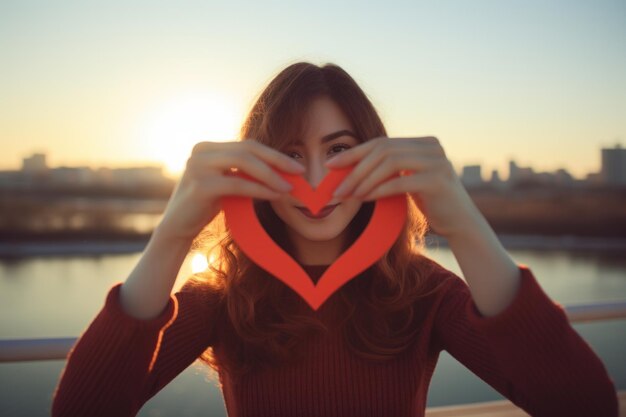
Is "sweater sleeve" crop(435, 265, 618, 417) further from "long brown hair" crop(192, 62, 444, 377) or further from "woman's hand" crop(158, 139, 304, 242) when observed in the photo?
"woman's hand" crop(158, 139, 304, 242)

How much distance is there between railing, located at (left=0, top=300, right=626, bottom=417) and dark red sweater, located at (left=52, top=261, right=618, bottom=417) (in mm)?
397

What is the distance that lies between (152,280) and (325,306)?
60 cm

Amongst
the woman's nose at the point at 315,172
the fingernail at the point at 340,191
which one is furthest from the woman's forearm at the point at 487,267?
the woman's nose at the point at 315,172

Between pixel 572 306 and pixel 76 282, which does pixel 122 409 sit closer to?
pixel 572 306

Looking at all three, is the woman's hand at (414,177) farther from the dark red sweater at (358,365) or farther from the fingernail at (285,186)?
the dark red sweater at (358,365)

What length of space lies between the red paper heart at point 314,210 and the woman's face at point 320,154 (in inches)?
7.8

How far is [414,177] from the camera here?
2.93 feet

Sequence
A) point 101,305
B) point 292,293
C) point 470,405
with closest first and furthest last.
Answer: point 101,305, point 292,293, point 470,405

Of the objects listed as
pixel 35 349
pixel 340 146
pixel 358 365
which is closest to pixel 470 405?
pixel 358 365

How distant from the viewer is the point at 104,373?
0.93 m

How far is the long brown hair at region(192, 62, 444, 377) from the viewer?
1255 mm

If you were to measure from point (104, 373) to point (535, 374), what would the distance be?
964mm

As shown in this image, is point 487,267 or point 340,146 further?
point 340,146

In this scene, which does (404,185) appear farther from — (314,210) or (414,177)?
(314,210)
